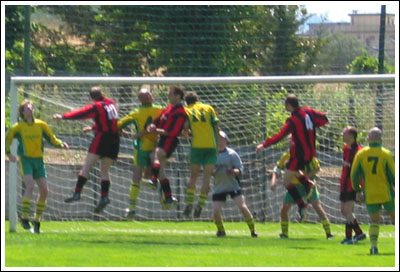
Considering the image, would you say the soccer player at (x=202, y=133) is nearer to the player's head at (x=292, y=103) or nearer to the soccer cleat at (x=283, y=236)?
the player's head at (x=292, y=103)

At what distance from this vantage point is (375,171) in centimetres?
1391

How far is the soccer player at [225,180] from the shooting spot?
1652 cm

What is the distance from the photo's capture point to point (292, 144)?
1548cm

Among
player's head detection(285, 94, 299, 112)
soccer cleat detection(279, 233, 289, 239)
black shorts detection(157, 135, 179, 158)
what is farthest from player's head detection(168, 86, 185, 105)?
soccer cleat detection(279, 233, 289, 239)

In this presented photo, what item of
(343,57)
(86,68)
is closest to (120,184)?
(86,68)

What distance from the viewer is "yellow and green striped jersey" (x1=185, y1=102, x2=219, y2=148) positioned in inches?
598

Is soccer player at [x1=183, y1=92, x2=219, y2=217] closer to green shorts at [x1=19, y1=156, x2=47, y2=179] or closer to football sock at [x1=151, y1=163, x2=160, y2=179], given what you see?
football sock at [x1=151, y1=163, x2=160, y2=179]

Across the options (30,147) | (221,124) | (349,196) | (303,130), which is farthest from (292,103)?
(30,147)

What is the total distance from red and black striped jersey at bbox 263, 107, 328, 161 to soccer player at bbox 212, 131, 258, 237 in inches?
48.5

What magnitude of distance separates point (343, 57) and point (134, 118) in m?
8.04

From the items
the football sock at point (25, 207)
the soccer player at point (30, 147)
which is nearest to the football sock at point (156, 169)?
the soccer player at point (30, 147)

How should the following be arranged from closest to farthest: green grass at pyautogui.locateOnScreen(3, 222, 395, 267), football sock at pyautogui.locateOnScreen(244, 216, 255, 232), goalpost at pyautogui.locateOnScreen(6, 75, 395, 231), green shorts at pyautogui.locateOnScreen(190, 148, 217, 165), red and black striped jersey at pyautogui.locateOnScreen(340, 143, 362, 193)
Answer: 1. green grass at pyautogui.locateOnScreen(3, 222, 395, 267)
2. green shorts at pyautogui.locateOnScreen(190, 148, 217, 165)
3. red and black striped jersey at pyautogui.locateOnScreen(340, 143, 362, 193)
4. football sock at pyautogui.locateOnScreen(244, 216, 255, 232)
5. goalpost at pyautogui.locateOnScreen(6, 75, 395, 231)

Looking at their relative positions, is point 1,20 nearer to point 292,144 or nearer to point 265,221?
point 292,144

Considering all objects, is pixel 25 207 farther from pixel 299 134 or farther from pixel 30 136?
pixel 299 134
